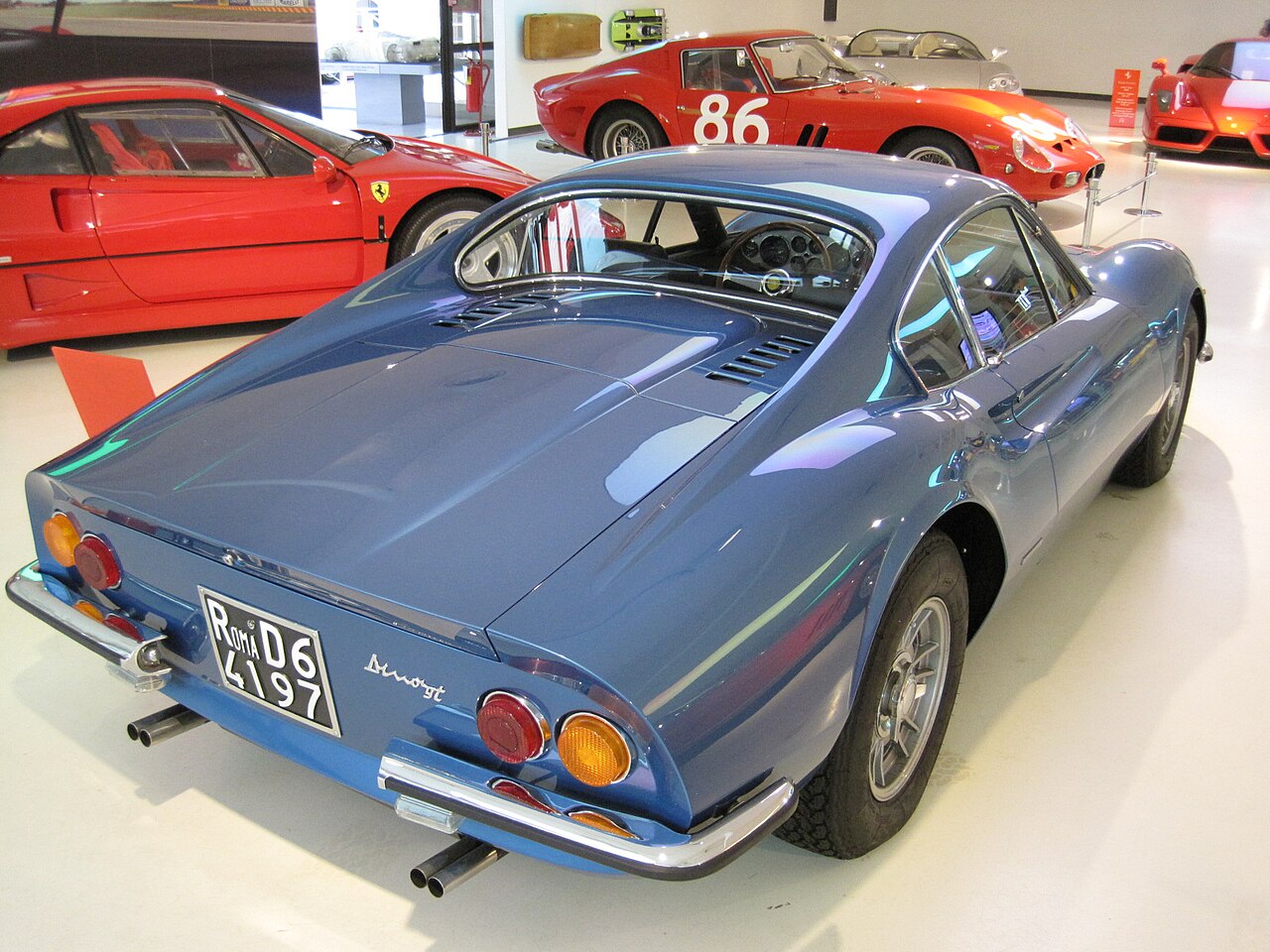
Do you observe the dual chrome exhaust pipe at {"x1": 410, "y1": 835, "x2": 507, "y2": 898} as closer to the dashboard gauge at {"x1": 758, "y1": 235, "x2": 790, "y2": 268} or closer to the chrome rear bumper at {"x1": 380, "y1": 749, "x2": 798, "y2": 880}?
the chrome rear bumper at {"x1": 380, "y1": 749, "x2": 798, "y2": 880}

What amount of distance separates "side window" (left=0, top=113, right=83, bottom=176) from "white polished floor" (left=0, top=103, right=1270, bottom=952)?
2.08 m

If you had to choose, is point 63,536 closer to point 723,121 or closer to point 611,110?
point 723,121

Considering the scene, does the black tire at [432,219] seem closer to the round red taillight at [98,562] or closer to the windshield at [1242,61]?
the round red taillight at [98,562]

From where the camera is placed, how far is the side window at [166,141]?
4.68 m

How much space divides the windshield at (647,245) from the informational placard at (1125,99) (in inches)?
440

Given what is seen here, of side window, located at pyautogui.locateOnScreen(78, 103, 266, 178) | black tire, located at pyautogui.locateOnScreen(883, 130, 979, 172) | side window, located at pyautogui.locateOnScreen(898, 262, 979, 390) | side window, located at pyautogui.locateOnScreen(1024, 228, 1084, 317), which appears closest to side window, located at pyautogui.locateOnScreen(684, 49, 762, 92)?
black tire, located at pyautogui.locateOnScreen(883, 130, 979, 172)

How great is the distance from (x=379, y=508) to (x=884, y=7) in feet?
57.7

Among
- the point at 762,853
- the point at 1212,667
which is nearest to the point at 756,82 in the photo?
the point at 1212,667

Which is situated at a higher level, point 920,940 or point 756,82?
point 756,82

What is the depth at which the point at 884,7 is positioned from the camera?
57.2 feet

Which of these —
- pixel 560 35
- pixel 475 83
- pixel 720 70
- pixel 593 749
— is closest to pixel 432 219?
pixel 720 70

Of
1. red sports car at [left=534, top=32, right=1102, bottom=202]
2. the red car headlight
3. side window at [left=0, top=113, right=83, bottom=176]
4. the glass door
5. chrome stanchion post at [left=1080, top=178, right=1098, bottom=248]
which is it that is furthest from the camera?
the glass door

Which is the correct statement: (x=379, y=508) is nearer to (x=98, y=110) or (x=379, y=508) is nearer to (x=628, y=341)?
(x=628, y=341)

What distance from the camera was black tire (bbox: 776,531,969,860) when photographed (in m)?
1.91
